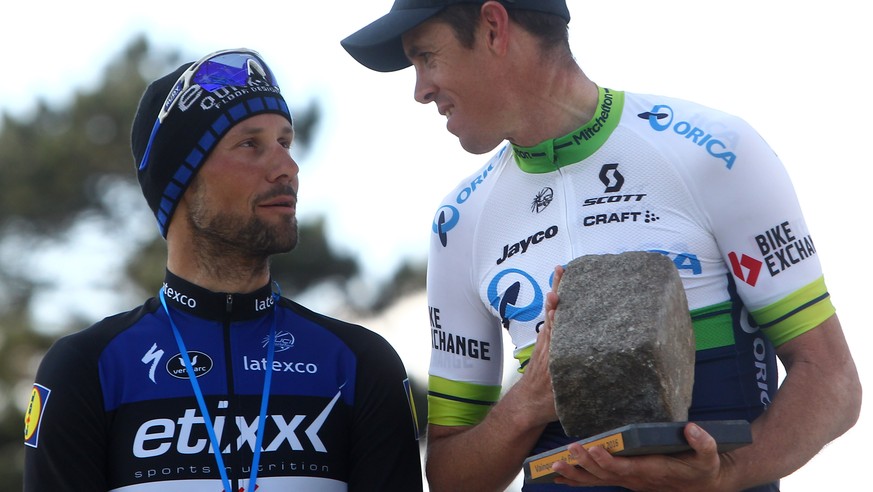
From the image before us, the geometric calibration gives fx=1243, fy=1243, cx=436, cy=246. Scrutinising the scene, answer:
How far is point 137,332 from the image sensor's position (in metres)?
4.02

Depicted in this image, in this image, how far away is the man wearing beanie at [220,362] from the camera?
3.75 m

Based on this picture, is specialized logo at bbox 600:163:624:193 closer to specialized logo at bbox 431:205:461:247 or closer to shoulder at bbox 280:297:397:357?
specialized logo at bbox 431:205:461:247

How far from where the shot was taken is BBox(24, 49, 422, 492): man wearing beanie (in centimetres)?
375

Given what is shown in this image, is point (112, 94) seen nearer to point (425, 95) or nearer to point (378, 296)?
point (378, 296)

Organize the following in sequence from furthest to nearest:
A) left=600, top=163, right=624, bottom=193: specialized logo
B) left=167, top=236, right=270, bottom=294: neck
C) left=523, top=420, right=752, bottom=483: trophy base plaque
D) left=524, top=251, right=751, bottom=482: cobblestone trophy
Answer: left=167, top=236, right=270, bottom=294: neck
left=600, top=163, right=624, bottom=193: specialized logo
left=524, top=251, right=751, bottom=482: cobblestone trophy
left=523, top=420, right=752, bottom=483: trophy base plaque

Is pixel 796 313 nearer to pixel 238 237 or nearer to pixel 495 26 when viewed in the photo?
pixel 495 26

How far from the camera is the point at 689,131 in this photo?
3.64 m

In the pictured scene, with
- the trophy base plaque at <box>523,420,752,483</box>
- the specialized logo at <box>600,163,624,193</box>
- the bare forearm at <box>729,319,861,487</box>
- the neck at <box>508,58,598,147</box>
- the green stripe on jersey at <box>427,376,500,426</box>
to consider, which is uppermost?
the neck at <box>508,58,598,147</box>

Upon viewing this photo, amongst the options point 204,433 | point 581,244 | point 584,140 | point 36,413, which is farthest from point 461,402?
point 36,413

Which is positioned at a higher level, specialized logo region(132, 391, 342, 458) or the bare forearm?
specialized logo region(132, 391, 342, 458)

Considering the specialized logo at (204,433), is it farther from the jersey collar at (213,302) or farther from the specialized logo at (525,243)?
the specialized logo at (525,243)

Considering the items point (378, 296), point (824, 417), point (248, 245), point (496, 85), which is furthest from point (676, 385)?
point (378, 296)

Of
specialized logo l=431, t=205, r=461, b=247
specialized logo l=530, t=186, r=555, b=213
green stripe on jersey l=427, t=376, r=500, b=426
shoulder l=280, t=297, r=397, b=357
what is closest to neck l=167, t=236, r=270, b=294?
shoulder l=280, t=297, r=397, b=357

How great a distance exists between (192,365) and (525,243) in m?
1.13
